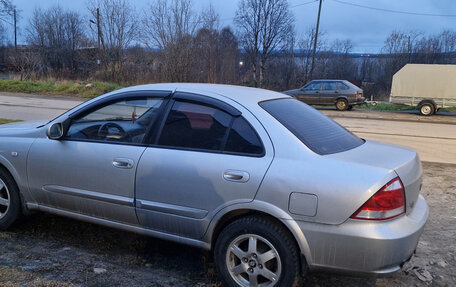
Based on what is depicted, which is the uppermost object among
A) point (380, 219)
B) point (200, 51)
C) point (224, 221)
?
point (200, 51)

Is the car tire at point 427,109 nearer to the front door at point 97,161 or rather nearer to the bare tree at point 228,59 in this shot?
the front door at point 97,161

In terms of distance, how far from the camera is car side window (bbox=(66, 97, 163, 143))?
3387mm

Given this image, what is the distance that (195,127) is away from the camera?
3.15 m

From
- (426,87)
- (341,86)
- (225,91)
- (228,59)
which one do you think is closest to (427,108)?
(426,87)

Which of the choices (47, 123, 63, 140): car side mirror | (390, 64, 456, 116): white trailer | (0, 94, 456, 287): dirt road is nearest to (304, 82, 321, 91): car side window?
(390, 64, 456, 116): white trailer

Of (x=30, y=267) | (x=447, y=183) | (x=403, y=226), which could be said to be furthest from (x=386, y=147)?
(x=447, y=183)

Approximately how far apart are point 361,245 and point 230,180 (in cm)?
101

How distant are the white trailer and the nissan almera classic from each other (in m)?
20.7

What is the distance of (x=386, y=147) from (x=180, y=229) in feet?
6.47

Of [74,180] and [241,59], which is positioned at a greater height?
[241,59]

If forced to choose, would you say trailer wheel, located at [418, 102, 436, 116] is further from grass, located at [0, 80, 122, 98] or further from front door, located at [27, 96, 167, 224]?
front door, located at [27, 96, 167, 224]

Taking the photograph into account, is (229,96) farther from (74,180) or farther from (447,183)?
(447,183)

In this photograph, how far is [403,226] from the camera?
259 centimetres

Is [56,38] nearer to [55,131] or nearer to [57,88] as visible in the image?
[57,88]
